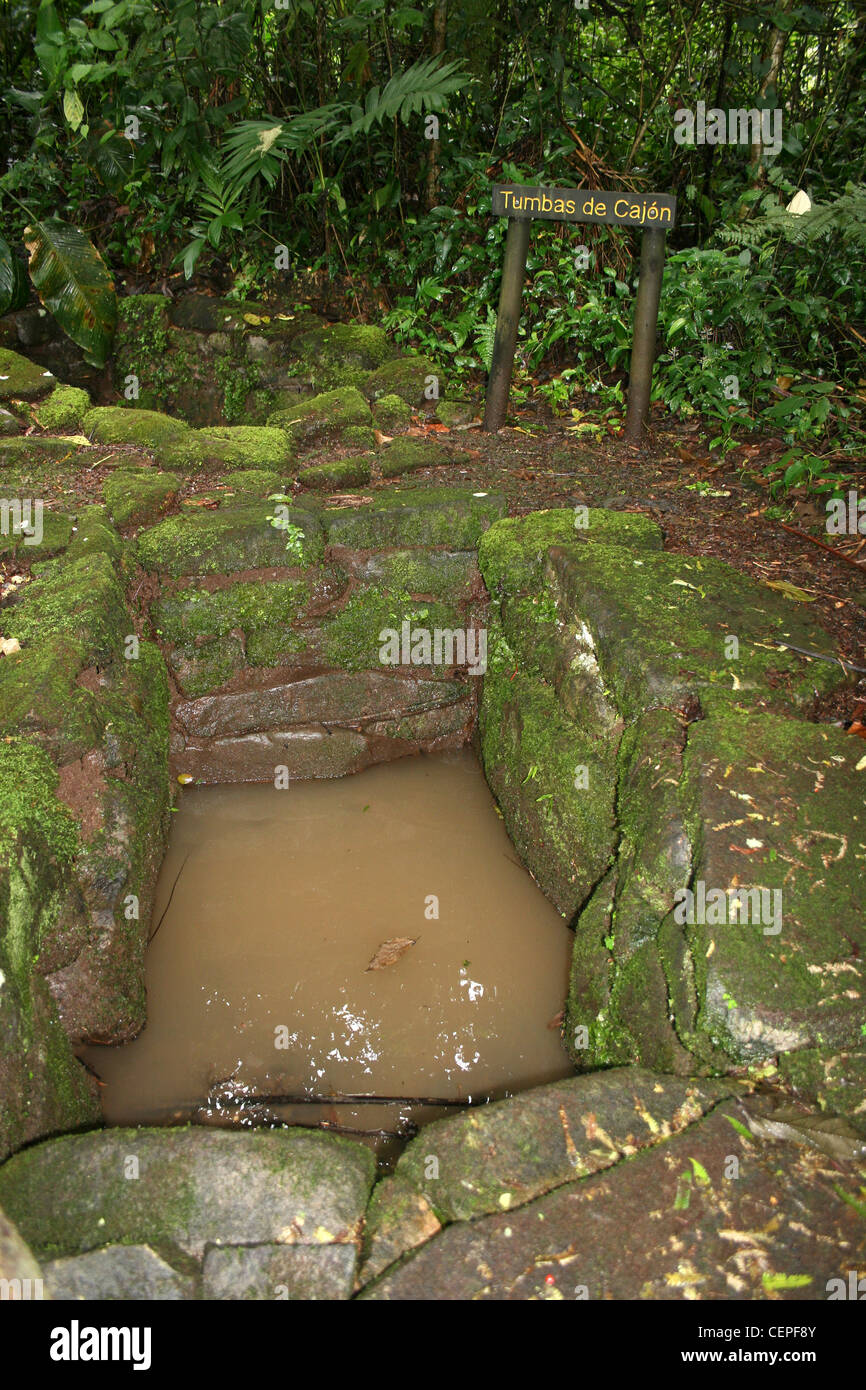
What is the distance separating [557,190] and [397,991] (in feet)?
12.9

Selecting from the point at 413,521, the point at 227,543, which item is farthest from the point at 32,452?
the point at 413,521

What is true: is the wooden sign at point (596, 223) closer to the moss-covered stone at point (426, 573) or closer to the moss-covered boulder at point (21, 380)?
the moss-covered stone at point (426, 573)

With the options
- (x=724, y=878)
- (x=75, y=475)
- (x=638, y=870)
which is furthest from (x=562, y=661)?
(x=75, y=475)

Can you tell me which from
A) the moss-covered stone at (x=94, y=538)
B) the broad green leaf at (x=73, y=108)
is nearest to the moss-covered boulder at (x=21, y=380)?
the broad green leaf at (x=73, y=108)

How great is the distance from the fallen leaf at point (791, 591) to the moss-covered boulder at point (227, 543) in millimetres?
1896

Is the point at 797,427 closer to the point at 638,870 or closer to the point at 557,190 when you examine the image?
the point at 557,190

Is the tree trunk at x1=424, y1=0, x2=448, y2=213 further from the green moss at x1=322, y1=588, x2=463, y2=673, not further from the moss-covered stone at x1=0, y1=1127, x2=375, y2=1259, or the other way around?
the moss-covered stone at x1=0, y1=1127, x2=375, y2=1259

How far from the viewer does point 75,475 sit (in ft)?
14.0

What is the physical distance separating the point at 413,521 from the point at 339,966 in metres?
2.00

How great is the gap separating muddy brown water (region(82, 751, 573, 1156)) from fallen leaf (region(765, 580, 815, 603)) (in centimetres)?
145

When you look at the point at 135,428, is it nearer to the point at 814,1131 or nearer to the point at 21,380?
the point at 21,380

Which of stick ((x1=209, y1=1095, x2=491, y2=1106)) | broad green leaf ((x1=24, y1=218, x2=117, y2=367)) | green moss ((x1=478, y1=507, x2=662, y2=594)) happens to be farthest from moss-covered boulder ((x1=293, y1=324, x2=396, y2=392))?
stick ((x1=209, y1=1095, x2=491, y2=1106))

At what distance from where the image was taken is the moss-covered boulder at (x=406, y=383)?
17.7 ft

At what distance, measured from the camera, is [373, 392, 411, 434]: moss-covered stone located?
506cm
